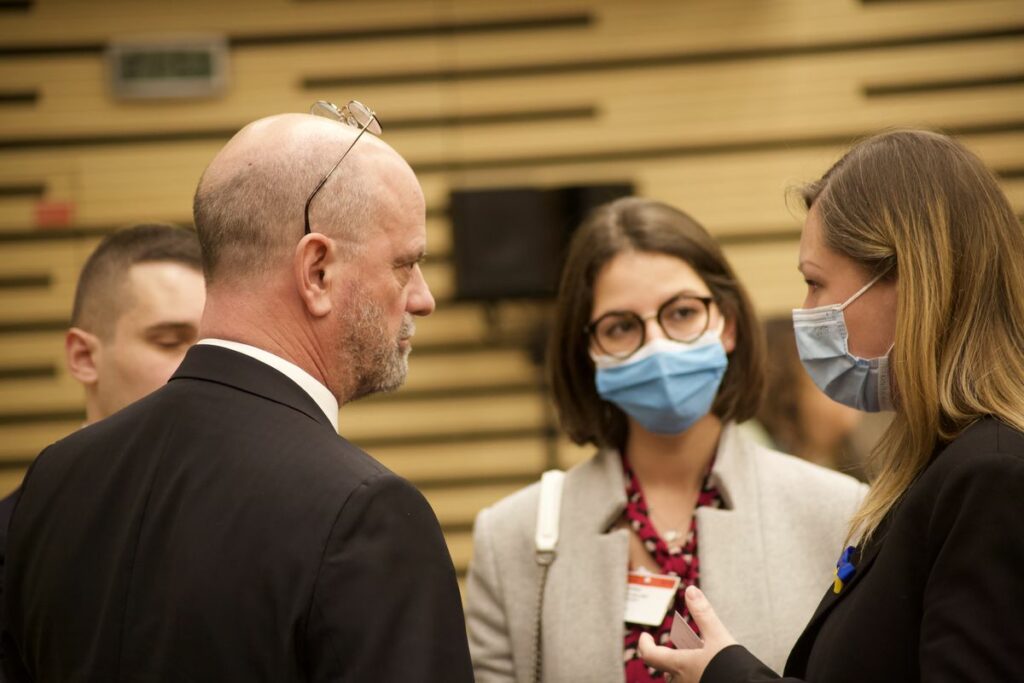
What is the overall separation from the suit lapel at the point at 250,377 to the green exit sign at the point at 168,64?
449cm

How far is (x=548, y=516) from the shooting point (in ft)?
8.86

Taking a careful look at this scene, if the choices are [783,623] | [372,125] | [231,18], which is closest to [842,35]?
[231,18]

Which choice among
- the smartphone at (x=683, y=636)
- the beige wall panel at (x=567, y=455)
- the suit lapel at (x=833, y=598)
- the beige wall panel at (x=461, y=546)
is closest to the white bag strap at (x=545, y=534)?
the smartphone at (x=683, y=636)

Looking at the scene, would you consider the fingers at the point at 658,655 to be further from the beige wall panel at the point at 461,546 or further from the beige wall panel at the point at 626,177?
the beige wall panel at the point at 626,177

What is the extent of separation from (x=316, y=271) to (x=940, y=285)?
0.96 m

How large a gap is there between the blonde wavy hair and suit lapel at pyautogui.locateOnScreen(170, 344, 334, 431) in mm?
906

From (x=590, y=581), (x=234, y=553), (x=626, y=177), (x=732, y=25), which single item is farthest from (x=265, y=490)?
(x=732, y=25)

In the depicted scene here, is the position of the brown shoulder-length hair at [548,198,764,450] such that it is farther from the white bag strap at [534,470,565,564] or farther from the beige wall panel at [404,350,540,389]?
the beige wall panel at [404,350,540,389]

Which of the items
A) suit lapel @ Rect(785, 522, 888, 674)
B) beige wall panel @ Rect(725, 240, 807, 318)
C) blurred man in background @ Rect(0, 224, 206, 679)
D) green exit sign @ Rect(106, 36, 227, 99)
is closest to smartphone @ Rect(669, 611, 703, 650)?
suit lapel @ Rect(785, 522, 888, 674)

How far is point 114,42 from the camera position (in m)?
5.89

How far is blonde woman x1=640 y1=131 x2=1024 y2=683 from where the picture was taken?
5.22 feet

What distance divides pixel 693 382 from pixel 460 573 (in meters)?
3.51

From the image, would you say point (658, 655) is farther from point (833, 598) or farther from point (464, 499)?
point (464, 499)

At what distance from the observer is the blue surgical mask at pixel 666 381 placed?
265 cm
